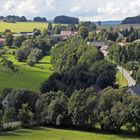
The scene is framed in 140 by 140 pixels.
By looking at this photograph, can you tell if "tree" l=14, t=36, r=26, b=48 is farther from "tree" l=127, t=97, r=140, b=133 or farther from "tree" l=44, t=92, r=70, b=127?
"tree" l=127, t=97, r=140, b=133

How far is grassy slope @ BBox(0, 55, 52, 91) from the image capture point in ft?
298

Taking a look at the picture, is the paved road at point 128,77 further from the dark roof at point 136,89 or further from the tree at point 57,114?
the tree at point 57,114

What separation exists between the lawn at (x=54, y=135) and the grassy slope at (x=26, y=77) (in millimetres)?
29596

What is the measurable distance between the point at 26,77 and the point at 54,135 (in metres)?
46.9

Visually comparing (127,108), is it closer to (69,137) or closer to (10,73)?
(69,137)

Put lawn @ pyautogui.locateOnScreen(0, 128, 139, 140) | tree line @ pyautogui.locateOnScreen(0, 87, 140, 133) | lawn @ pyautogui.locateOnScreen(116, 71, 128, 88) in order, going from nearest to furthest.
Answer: lawn @ pyautogui.locateOnScreen(0, 128, 139, 140) < tree line @ pyautogui.locateOnScreen(0, 87, 140, 133) < lawn @ pyautogui.locateOnScreen(116, 71, 128, 88)

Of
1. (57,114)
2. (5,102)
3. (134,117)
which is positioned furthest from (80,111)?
(5,102)

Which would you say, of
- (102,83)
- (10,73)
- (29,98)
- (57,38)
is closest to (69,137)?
(29,98)

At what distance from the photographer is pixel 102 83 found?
8762 cm

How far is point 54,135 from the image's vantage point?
5509 centimetres

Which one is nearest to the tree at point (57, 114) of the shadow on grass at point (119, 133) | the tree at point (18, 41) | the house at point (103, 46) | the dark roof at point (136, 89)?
the shadow on grass at point (119, 133)

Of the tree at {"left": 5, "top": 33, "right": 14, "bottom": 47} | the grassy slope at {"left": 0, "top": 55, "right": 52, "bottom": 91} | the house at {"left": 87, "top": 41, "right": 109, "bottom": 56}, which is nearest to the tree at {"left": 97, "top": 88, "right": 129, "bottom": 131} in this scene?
the grassy slope at {"left": 0, "top": 55, "right": 52, "bottom": 91}

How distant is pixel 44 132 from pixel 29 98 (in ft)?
28.8

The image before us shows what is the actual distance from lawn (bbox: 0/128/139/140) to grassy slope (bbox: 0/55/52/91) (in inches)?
1165
